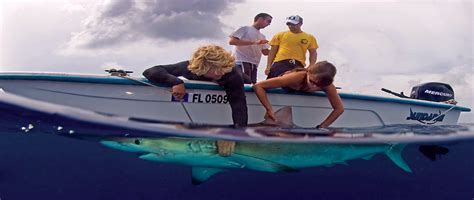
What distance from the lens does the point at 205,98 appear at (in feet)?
15.2

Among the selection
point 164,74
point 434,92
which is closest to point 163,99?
point 164,74

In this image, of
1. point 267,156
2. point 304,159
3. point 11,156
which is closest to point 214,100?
point 267,156

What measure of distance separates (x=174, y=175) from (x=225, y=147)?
2.48ft

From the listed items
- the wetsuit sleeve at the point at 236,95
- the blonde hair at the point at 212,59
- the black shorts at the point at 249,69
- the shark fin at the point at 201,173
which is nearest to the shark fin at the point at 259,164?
the shark fin at the point at 201,173

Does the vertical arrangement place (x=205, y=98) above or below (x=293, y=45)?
below

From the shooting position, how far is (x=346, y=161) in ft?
17.9

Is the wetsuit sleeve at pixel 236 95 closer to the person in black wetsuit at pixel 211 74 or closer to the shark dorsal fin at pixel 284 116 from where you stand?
the person in black wetsuit at pixel 211 74

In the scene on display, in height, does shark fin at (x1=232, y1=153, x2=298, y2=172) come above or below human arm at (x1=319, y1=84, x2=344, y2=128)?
below

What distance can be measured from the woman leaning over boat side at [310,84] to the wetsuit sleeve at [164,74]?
93 cm

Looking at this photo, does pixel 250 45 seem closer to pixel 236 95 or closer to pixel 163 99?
pixel 236 95

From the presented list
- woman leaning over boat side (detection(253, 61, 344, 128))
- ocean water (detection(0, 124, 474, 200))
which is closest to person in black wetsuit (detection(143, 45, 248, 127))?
woman leaning over boat side (detection(253, 61, 344, 128))

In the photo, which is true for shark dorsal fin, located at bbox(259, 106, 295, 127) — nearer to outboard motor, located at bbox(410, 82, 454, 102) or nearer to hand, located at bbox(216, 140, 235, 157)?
hand, located at bbox(216, 140, 235, 157)

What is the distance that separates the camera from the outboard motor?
6.76 metres

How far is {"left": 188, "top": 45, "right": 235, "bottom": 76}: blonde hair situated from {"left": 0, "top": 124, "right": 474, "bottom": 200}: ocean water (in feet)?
3.80
